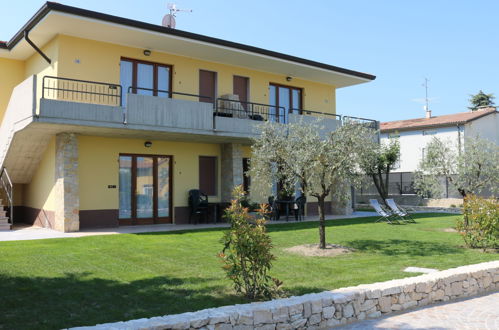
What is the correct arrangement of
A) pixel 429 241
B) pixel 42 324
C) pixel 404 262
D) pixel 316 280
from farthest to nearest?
pixel 429 241 → pixel 404 262 → pixel 316 280 → pixel 42 324

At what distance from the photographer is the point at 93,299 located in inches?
239

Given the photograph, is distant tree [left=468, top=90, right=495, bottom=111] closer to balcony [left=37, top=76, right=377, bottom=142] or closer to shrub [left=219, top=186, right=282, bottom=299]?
balcony [left=37, top=76, right=377, bottom=142]

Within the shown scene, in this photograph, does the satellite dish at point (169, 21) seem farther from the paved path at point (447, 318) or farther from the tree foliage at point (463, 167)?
the paved path at point (447, 318)

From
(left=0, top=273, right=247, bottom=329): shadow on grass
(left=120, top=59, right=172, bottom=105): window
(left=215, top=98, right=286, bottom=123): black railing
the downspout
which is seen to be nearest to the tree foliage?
(left=215, top=98, right=286, bottom=123): black railing

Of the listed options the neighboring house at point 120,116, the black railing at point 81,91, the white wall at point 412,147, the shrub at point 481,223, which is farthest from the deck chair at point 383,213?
the white wall at point 412,147

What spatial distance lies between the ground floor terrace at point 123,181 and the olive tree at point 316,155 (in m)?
6.68

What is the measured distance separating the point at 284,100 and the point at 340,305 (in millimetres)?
15396

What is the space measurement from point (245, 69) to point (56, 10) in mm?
8266

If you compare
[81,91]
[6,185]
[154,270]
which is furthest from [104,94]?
[154,270]

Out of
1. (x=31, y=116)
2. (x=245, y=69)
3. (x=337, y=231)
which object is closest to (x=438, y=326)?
(x=337, y=231)

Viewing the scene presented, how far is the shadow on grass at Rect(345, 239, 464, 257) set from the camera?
33.3 feet

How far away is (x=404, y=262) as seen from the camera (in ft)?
29.3

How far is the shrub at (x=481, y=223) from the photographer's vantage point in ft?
33.8

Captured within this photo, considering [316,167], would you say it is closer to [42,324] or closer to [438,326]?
[438,326]
